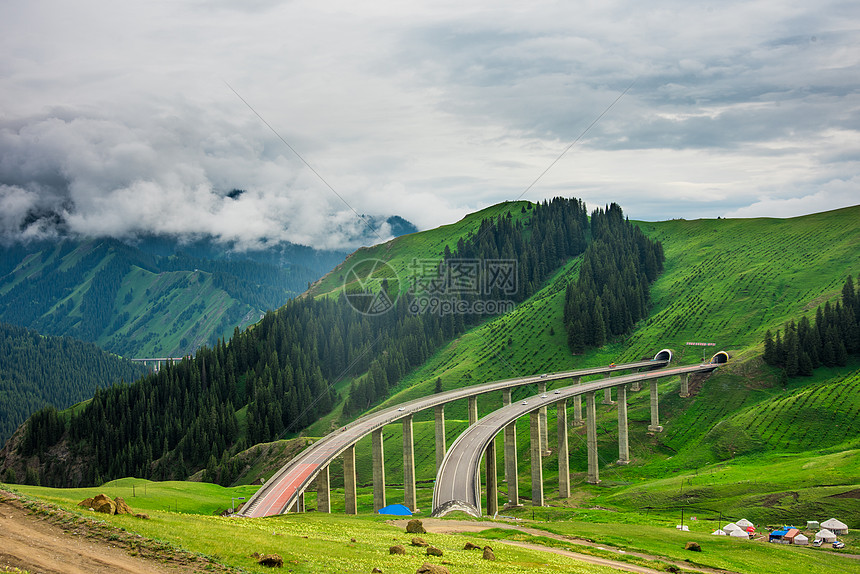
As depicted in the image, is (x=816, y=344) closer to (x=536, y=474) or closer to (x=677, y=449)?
(x=677, y=449)

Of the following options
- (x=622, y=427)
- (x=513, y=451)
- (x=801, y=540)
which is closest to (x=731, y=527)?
(x=801, y=540)

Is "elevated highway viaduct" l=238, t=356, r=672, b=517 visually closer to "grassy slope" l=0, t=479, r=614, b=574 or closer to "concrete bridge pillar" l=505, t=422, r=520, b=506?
"concrete bridge pillar" l=505, t=422, r=520, b=506

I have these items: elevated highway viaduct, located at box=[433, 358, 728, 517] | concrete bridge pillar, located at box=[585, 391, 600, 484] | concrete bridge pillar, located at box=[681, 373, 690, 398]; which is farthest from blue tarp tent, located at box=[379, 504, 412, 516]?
concrete bridge pillar, located at box=[681, 373, 690, 398]

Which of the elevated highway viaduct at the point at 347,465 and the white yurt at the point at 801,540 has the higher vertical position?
the elevated highway viaduct at the point at 347,465

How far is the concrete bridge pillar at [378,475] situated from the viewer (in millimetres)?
84812

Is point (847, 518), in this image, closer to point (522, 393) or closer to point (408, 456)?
point (408, 456)

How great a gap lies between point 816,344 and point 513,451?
79306mm

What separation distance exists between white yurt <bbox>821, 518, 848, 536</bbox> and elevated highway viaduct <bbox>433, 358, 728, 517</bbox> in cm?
3745

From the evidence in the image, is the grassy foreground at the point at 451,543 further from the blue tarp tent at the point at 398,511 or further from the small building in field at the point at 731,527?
the blue tarp tent at the point at 398,511

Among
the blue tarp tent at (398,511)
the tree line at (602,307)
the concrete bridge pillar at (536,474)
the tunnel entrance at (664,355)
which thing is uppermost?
the tree line at (602,307)

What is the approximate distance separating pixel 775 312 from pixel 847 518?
345 feet

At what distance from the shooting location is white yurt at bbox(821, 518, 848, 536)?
60.5 m

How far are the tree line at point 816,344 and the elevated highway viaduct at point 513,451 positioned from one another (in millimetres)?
13644

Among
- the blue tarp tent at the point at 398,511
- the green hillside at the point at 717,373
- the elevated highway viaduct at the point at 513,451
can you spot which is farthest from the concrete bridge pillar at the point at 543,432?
the blue tarp tent at the point at 398,511
